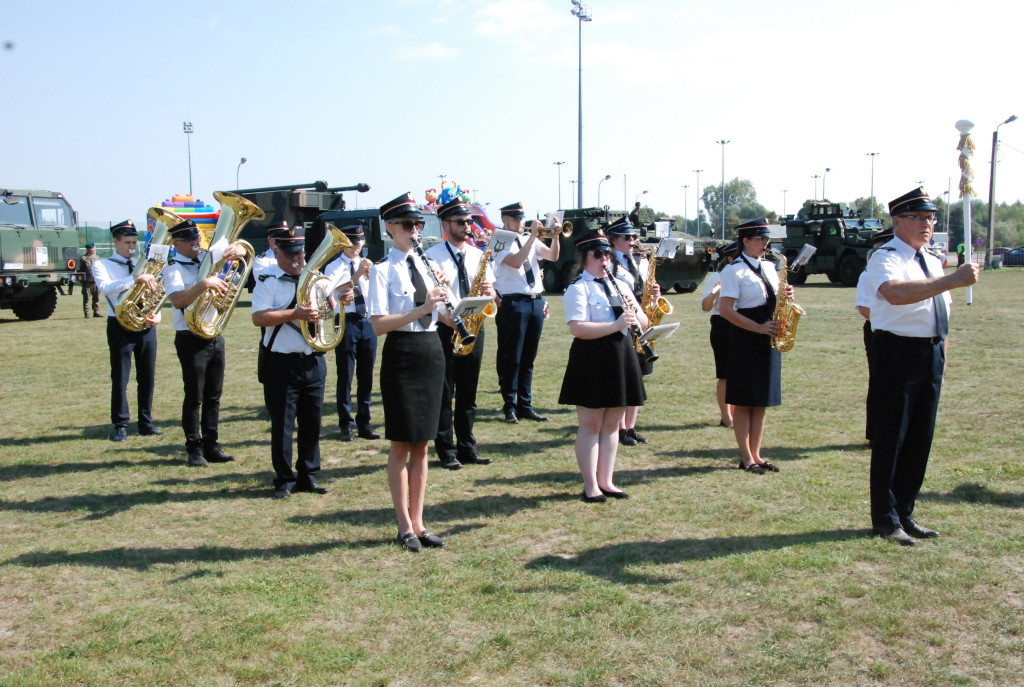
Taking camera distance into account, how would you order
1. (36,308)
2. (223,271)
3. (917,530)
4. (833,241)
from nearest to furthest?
→ (917,530), (223,271), (36,308), (833,241)

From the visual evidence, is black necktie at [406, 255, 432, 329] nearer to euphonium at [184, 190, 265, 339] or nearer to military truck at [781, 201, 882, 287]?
euphonium at [184, 190, 265, 339]

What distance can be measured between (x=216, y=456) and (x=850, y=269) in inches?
1100

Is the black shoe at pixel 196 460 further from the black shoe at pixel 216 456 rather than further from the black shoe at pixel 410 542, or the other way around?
the black shoe at pixel 410 542

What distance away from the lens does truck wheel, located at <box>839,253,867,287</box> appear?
30672 mm

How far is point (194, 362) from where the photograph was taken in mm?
7203

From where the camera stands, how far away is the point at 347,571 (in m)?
4.77

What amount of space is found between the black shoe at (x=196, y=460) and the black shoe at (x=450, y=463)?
6.57 feet

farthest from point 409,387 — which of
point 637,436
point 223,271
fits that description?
point 637,436

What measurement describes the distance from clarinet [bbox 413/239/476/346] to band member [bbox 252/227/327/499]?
1.02m

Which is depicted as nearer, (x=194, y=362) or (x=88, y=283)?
(x=194, y=362)

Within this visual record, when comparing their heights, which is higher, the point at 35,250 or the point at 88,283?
the point at 35,250

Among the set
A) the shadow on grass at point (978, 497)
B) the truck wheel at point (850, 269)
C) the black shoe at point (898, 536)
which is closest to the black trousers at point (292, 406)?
the black shoe at point (898, 536)

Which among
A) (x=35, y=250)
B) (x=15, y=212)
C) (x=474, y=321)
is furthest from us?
(x=15, y=212)

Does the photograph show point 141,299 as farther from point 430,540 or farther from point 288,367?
point 430,540
